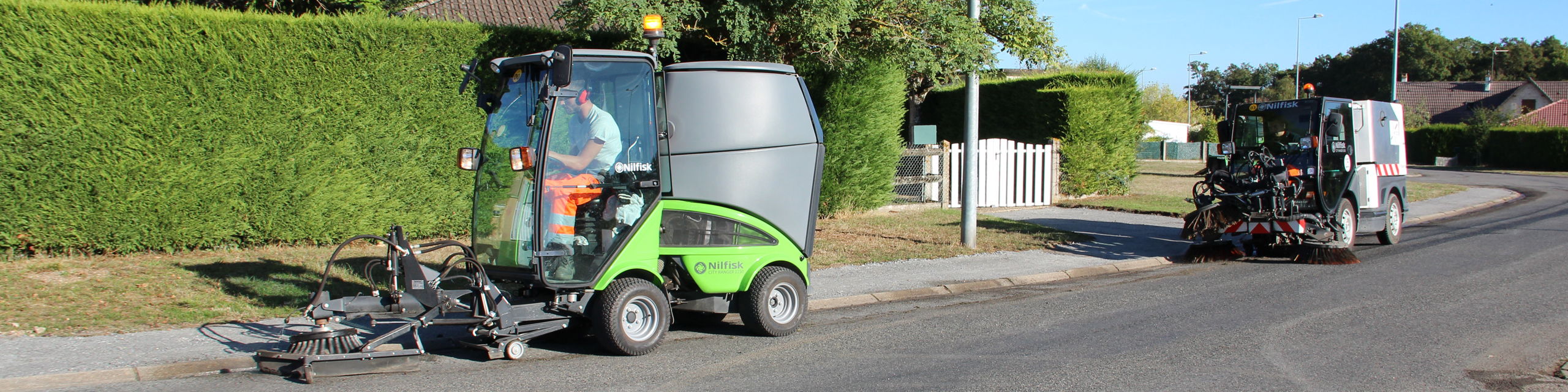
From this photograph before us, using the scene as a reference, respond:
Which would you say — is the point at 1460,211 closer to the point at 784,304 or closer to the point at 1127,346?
the point at 1127,346

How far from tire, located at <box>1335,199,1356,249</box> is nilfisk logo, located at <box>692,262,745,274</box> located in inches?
353

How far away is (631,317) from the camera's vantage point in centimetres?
608

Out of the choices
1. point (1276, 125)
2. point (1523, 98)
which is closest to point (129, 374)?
point (1276, 125)

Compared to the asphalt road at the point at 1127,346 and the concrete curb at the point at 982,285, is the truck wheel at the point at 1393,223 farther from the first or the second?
the concrete curb at the point at 982,285

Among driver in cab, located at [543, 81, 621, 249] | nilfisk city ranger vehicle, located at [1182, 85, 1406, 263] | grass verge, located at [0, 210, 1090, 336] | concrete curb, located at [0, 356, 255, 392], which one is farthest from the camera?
nilfisk city ranger vehicle, located at [1182, 85, 1406, 263]

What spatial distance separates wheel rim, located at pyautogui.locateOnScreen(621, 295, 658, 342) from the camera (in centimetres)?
605

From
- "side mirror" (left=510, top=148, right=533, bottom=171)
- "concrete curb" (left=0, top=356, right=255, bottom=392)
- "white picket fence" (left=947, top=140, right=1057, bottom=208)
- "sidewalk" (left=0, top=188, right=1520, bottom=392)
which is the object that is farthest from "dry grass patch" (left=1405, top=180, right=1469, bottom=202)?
"concrete curb" (left=0, top=356, right=255, bottom=392)

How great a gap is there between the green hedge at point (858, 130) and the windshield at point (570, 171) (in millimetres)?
7608

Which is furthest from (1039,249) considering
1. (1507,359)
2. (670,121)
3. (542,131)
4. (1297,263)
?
(542,131)

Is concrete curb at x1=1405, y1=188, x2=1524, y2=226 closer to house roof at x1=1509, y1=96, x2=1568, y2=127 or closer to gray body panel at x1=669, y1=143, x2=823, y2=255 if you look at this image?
gray body panel at x1=669, y1=143, x2=823, y2=255

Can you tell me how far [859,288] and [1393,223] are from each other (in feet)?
29.0

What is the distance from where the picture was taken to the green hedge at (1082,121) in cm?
1936

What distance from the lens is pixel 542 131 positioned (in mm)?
5660

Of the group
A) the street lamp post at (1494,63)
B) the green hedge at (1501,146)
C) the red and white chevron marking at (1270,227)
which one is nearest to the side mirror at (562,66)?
the red and white chevron marking at (1270,227)
